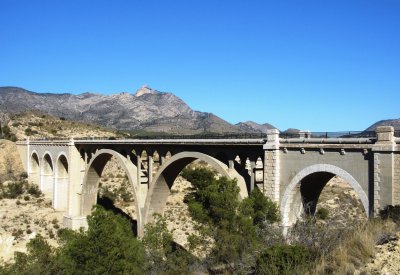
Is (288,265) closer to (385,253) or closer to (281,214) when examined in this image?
(385,253)

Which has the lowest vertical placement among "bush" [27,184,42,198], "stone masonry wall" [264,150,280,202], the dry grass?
"bush" [27,184,42,198]

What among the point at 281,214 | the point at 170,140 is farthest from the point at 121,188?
the point at 281,214

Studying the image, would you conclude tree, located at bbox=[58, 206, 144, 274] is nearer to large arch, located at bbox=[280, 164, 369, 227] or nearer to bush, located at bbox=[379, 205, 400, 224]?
large arch, located at bbox=[280, 164, 369, 227]

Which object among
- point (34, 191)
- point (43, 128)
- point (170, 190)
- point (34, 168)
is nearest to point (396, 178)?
point (170, 190)

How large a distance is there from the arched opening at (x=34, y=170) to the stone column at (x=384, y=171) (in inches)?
1848

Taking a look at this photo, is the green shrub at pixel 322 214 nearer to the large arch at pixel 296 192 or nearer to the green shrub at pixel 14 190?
the large arch at pixel 296 192

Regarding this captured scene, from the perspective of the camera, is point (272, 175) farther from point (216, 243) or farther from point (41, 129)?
Answer: point (41, 129)

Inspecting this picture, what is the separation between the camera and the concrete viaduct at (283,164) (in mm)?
15352

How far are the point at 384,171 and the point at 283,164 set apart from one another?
17.5 feet

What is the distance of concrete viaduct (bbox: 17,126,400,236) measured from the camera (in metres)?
15.4

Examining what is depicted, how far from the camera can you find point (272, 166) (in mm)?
19828

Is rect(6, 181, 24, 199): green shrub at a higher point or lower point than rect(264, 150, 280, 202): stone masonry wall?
lower

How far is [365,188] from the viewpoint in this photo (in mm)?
16047

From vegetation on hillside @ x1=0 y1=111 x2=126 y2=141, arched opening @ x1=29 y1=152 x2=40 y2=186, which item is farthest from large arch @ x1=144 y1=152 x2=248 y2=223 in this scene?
vegetation on hillside @ x1=0 y1=111 x2=126 y2=141
